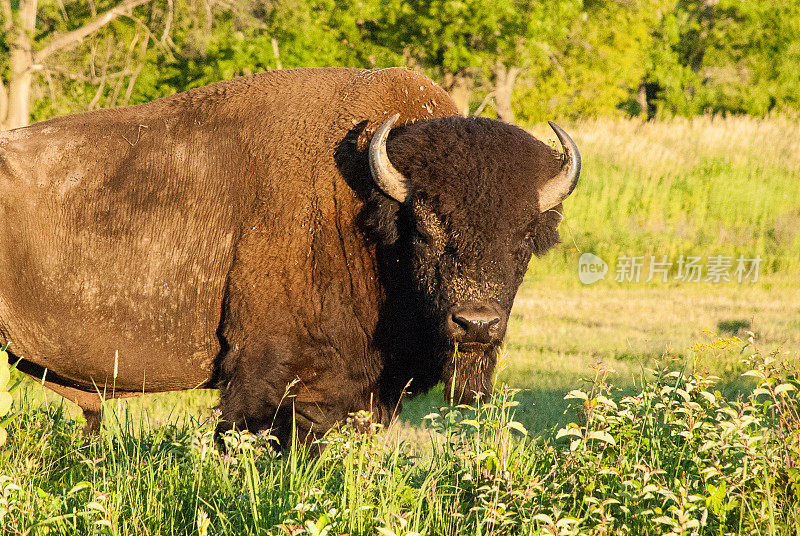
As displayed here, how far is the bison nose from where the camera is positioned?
442 cm

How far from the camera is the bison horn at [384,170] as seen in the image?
475 centimetres

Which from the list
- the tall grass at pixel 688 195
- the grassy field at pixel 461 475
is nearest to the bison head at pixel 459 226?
the grassy field at pixel 461 475

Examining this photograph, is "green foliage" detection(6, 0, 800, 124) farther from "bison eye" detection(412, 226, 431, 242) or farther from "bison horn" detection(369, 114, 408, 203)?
"bison eye" detection(412, 226, 431, 242)

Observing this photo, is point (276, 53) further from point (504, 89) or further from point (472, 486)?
point (472, 486)

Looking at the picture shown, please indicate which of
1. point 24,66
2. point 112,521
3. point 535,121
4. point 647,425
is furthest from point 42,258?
point 535,121

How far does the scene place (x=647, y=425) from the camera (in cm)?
419

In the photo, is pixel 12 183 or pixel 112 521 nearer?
pixel 112 521

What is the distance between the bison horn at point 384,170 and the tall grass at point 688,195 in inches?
377

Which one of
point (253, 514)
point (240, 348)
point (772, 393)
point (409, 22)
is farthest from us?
point (409, 22)

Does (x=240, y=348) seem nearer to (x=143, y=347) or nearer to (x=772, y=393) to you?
(x=143, y=347)

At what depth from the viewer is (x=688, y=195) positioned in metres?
17.0

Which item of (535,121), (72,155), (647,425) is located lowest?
(535,121)

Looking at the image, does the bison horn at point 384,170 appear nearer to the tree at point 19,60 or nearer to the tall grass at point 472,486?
the tall grass at point 472,486

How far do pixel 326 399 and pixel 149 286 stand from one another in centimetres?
126
